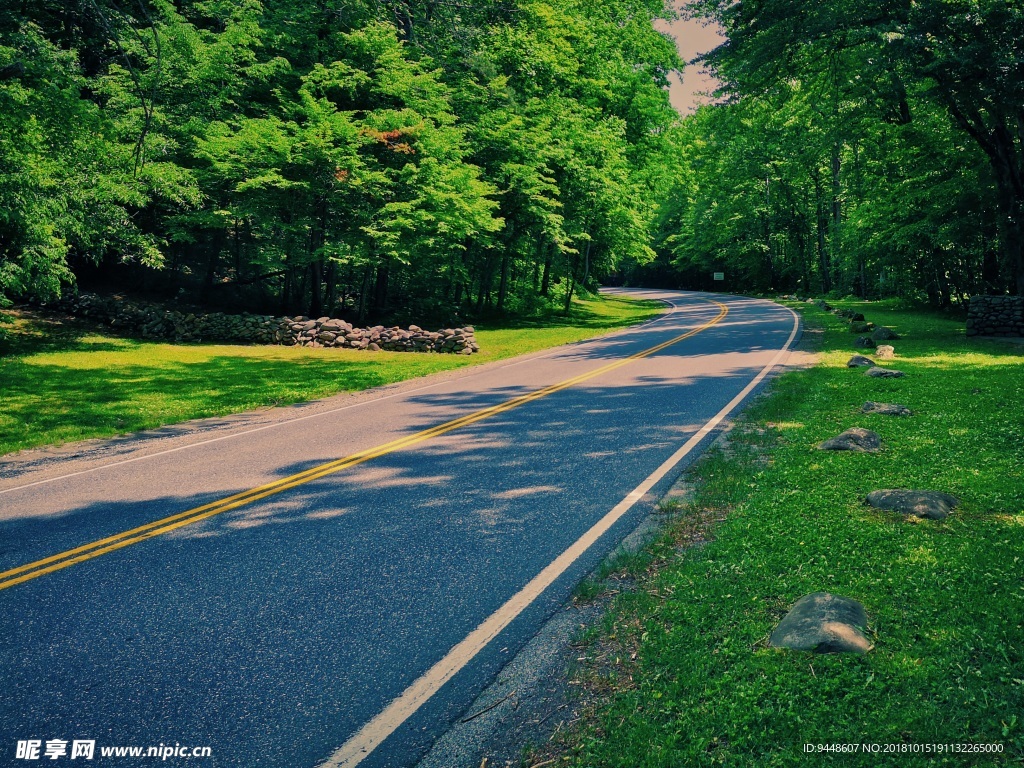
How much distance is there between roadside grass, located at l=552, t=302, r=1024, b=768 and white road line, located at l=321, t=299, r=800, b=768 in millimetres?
463

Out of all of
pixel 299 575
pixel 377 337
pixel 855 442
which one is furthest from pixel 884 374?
pixel 377 337

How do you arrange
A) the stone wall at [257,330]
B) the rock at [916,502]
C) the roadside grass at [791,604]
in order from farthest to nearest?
1. the stone wall at [257,330]
2. the rock at [916,502]
3. the roadside grass at [791,604]

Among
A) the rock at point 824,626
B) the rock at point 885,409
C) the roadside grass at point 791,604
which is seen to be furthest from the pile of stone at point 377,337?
the rock at point 824,626

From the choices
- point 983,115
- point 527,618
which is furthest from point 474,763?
point 983,115

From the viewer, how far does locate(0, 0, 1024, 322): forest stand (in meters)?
14.3

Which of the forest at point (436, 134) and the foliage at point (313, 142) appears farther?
the foliage at point (313, 142)

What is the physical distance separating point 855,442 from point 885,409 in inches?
80.3

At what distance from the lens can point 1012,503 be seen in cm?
502

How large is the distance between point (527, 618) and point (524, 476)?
2723 mm

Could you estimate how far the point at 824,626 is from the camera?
10.8 ft

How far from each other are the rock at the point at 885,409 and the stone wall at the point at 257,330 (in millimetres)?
12596

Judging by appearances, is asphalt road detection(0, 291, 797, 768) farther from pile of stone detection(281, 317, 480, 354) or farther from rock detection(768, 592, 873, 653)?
pile of stone detection(281, 317, 480, 354)

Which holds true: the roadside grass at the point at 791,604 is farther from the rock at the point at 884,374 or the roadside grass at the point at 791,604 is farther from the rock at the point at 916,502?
the rock at the point at 884,374

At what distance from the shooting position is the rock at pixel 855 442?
6.76 metres
